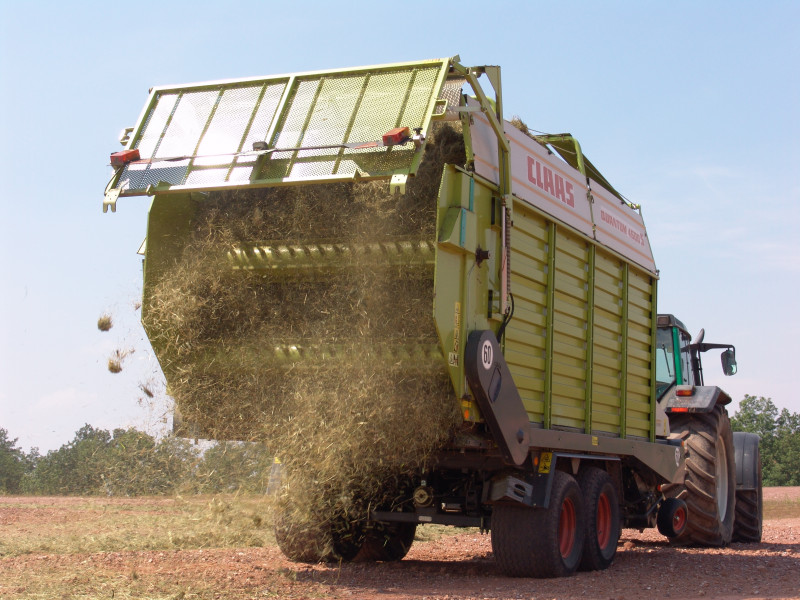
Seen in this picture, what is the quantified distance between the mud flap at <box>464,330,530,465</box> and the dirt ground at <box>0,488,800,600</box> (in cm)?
99

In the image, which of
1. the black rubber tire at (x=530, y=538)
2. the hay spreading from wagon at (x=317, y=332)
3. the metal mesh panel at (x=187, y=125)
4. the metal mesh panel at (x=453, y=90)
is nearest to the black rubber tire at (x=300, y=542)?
the hay spreading from wagon at (x=317, y=332)

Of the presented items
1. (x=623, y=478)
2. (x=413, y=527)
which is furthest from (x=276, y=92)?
(x=623, y=478)

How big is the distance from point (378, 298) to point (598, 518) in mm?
3285

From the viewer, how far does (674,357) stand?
11430 mm

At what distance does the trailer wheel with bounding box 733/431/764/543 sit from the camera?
1156 cm

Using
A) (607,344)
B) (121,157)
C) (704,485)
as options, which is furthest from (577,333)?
(121,157)

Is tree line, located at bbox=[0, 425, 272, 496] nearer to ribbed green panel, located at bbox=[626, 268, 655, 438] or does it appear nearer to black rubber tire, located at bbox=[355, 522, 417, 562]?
black rubber tire, located at bbox=[355, 522, 417, 562]

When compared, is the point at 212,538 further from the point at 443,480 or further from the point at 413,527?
the point at 443,480

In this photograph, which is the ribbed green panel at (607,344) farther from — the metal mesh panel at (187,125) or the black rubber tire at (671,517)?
the metal mesh panel at (187,125)

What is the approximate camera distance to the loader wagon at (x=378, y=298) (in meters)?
6.29

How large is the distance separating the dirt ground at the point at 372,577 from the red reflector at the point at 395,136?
2859 millimetres

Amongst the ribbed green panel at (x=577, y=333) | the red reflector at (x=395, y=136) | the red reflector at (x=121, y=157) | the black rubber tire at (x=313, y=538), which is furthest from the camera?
the black rubber tire at (x=313, y=538)

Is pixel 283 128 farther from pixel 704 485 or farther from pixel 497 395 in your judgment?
pixel 704 485

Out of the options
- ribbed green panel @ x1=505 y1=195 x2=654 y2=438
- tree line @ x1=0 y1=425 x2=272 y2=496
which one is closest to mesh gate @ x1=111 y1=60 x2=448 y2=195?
ribbed green panel @ x1=505 y1=195 x2=654 y2=438
